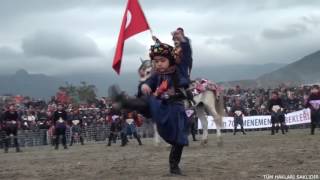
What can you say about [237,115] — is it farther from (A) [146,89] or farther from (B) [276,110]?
(A) [146,89]

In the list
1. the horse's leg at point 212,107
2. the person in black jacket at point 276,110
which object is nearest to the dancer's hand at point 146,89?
the horse's leg at point 212,107

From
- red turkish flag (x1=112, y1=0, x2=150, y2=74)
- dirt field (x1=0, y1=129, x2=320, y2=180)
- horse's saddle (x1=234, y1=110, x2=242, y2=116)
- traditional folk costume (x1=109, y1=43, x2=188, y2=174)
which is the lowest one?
dirt field (x1=0, y1=129, x2=320, y2=180)

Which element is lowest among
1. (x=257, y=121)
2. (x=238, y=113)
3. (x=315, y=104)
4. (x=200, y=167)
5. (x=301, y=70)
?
(x=200, y=167)

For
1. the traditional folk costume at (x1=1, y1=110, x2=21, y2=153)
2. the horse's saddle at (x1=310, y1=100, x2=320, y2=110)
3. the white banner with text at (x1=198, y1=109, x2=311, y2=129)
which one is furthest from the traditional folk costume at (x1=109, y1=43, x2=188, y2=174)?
the white banner with text at (x1=198, y1=109, x2=311, y2=129)

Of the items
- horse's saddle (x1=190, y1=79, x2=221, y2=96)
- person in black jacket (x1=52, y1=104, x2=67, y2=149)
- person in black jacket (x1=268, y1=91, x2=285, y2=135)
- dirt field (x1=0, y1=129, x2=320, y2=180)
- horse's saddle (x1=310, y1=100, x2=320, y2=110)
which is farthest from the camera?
person in black jacket (x1=268, y1=91, x2=285, y2=135)

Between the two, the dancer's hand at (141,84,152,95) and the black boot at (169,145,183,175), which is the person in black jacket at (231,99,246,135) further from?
the dancer's hand at (141,84,152,95)

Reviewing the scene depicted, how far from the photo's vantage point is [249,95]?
131 ft

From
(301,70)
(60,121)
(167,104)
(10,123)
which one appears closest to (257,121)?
(60,121)

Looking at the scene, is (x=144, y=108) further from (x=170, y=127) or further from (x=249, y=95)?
(x=249, y=95)

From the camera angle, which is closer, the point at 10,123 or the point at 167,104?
the point at 167,104

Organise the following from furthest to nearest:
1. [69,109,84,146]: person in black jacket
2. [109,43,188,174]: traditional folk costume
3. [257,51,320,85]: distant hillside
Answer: [257,51,320,85]: distant hillside → [69,109,84,146]: person in black jacket → [109,43,188,174]: traditional folk costume

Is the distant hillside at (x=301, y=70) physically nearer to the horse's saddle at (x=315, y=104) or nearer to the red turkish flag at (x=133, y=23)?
the horse's saddle at (x=315, y=104)

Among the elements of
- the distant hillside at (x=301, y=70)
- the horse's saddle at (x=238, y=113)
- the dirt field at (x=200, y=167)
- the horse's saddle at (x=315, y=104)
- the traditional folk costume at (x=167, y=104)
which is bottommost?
the dirt field at (x=200, y=167)

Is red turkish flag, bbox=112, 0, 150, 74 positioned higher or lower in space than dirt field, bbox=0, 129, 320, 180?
higher
